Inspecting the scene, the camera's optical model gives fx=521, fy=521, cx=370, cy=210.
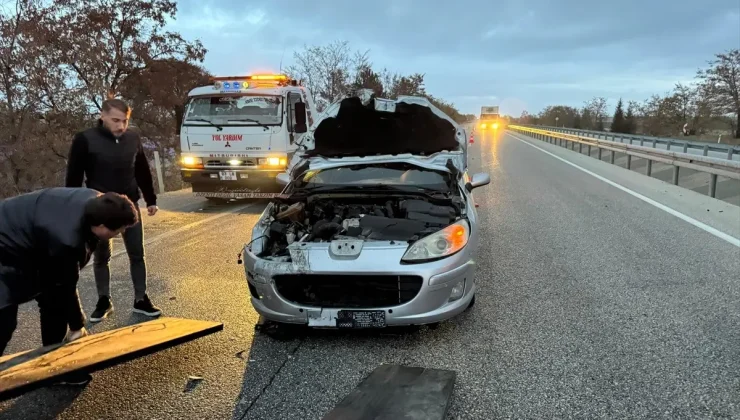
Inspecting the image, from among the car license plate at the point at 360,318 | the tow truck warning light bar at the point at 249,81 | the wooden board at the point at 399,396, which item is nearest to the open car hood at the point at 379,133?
→ the car license plate at the point at 360,318

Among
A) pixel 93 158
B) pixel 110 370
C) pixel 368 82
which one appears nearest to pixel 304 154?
pixel 93 158

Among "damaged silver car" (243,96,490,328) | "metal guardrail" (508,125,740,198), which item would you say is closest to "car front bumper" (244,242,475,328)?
"damaged silver car" (243,96,490,328)

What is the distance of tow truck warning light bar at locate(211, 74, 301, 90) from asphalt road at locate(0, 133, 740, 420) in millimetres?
4680

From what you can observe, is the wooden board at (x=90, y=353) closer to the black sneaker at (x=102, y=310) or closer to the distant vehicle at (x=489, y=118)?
the black sneaker at (x=102, y=310)

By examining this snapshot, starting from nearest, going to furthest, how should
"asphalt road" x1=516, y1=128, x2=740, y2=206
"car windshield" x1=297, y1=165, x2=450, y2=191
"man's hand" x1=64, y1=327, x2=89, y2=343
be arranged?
"man's hand" x1=64, y1=327, x2=89, y2=343
"car windshield" x1=297, y1=165, x2=450, y2=191
"asphalt road" x1=516, y1=128, x2=740, y2=206

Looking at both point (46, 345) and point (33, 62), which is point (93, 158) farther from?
point (33, 62)

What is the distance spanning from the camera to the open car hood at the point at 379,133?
19.5ft

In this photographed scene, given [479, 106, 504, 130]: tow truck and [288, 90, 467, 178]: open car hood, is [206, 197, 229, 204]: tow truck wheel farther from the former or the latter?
[479, 106, 504, 130]: tow truck

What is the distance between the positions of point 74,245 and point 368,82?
24138mm

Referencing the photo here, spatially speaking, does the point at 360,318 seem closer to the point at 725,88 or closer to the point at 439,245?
the point at 439,245

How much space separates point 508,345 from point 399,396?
112 cm

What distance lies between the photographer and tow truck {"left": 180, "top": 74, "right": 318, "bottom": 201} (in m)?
10.0

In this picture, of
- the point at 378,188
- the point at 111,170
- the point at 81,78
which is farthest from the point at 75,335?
the point at 81,78

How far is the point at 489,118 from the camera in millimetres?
61219
